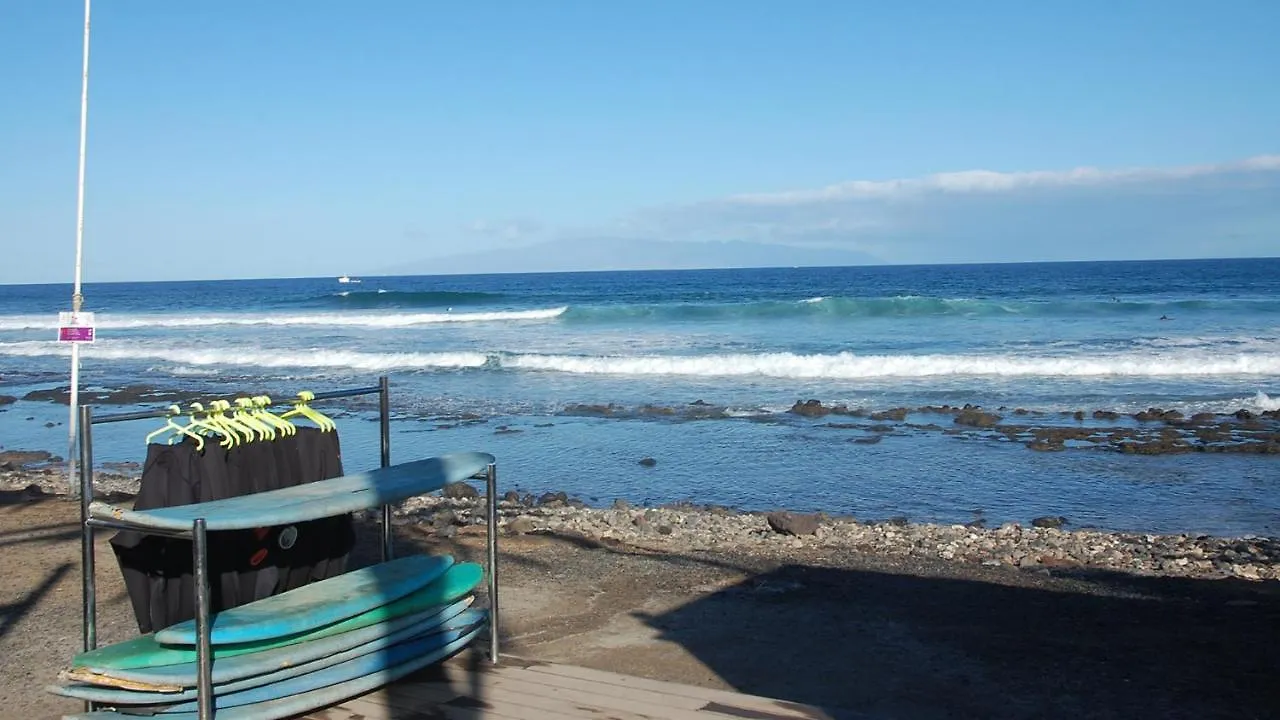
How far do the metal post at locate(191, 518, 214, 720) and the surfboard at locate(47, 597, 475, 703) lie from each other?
0.11 metres

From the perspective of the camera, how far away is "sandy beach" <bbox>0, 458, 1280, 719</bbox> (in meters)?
5.62

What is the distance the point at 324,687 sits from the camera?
429cm

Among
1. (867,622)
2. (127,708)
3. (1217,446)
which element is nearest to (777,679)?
(867,622)

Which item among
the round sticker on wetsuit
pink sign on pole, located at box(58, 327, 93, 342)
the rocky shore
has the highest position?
pink sign on pole, located at box(58, 327, 93, 342)

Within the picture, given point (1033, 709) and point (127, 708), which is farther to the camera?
point (1033, 709)

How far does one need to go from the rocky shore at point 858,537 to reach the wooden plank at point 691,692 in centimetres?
418

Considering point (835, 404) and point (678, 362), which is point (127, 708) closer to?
point (835, 404)

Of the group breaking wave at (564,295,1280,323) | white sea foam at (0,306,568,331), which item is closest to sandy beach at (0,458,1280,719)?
breaking wave at (564,295,1280,323)

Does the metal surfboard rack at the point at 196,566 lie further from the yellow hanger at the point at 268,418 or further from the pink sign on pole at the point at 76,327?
the pink sign on pole at the point at 76,327

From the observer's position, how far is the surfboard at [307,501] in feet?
12.8

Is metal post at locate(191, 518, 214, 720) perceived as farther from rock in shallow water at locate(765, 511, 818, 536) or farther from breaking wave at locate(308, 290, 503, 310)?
breaking wave at locate(308, 290, 503, 310)

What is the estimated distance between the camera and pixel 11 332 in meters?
45.5

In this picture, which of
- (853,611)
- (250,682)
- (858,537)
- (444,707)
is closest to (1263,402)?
(858,537)

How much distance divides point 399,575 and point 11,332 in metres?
47.4
